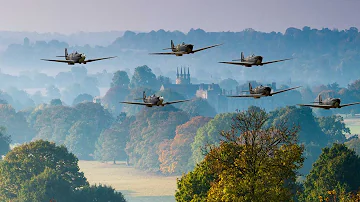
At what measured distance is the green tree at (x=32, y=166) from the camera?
16100cm

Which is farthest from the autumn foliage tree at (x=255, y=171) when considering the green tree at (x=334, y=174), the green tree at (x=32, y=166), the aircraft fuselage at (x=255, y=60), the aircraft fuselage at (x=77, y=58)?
the green tree at (x=32, y=166)

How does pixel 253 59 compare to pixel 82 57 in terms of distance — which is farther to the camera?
pixel 253 59

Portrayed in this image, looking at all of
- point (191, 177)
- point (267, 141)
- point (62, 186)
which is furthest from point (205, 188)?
point (62, 186)

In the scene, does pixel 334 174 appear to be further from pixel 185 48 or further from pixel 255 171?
pixel 185 48

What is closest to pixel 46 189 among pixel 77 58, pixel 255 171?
pixel 255 171

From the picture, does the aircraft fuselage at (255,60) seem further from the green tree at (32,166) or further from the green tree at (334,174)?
the green tree at (32,166)

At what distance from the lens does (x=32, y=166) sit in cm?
16212

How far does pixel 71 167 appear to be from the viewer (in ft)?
542

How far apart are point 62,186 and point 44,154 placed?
1224cm

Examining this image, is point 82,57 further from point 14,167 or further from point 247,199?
point 14,167

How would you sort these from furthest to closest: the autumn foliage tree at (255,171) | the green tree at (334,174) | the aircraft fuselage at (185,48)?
the green tree at (334,174) < the autumn foliage tree at (255,171) < the aircraft fuselage at (185,48)

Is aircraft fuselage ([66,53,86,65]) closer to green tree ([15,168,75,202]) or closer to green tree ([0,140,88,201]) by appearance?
green tree ([15,168,75,202])

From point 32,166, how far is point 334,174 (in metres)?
56.6

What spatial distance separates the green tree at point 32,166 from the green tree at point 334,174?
4604cm
